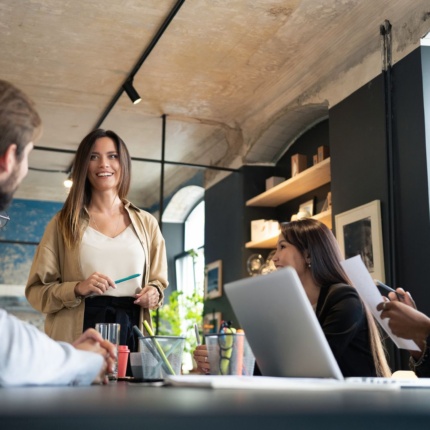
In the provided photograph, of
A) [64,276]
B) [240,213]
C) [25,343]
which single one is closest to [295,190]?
[240,213]

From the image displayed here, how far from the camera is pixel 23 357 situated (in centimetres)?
88

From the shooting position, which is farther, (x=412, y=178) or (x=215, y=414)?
(x=412, y=178)

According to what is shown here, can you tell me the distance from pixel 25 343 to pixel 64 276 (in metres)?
1.54

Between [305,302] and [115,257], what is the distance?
53.7 inches

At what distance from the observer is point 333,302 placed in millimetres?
2162

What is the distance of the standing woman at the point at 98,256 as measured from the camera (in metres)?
2.29

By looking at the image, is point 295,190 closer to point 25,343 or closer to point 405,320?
point 405,320

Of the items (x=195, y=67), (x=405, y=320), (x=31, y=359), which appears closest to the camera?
(x=31, y=359)

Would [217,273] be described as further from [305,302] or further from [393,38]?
[305,302]

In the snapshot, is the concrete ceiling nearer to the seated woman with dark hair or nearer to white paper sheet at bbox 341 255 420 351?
the seated woman with dark hair

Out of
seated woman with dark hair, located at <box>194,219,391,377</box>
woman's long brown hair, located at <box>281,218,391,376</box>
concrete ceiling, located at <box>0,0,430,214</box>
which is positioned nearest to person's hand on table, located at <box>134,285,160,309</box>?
seated woman with dark hair, located at <box>194,219,391,377</box>

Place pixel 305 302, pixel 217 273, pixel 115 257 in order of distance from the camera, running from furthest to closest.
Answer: pixel 217 273 → pixel 115 257 → pixel 305 302

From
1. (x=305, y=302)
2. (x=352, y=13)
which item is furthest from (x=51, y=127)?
(x=305, y=302)

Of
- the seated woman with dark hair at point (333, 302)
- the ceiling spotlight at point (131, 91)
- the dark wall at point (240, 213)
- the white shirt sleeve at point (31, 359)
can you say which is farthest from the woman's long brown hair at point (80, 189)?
the dark wall at point (240, 213)
